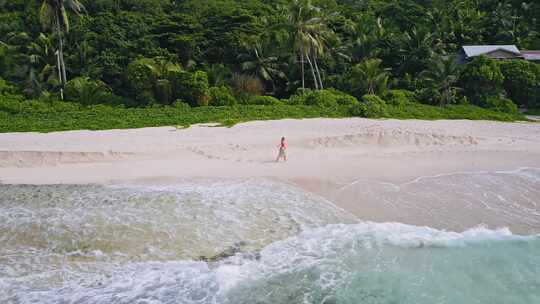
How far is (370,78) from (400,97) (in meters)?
2.83

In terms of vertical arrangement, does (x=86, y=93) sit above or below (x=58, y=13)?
below

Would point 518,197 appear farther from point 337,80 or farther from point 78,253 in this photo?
point 337,80

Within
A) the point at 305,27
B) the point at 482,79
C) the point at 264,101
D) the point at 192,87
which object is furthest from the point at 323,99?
the point at 482,79

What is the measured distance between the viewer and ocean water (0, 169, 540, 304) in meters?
9.55

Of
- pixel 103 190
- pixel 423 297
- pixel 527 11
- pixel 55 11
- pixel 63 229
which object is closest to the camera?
pixel 423 297

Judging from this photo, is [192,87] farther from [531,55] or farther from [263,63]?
[531,55]

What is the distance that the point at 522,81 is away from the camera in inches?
1125

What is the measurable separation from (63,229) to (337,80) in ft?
78.9

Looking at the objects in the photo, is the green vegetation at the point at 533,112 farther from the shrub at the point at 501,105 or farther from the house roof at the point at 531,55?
the house roof at the point at 531,55

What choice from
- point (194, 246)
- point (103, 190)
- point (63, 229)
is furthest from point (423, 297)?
point (103, 190)

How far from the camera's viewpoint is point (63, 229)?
476 inches

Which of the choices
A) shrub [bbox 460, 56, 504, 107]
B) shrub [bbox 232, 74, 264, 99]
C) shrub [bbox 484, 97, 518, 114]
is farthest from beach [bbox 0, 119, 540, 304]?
shrub [bbox 232, 74, 264, 99]

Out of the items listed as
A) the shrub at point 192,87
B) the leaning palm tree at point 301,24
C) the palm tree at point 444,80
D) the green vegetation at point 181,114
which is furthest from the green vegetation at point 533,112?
the shrub at point 192,87

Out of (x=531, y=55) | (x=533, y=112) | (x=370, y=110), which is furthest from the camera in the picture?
(x=531, y=55)
